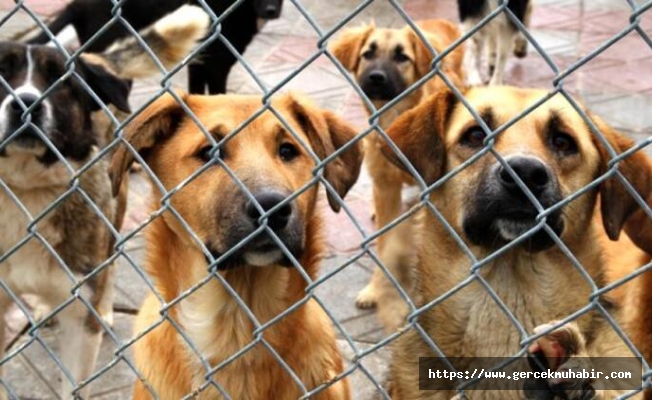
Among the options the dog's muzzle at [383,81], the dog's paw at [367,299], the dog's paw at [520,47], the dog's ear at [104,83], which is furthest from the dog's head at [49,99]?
the dog's paw at [520,47]

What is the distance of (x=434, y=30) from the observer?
19.9 feet

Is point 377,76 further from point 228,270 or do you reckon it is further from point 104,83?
point 228,270

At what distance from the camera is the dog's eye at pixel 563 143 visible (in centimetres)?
300

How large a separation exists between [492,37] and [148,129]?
4.94 m

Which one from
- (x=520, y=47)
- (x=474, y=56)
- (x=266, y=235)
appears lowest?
(x=520, y=47)

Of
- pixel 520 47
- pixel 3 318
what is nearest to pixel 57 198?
pixel 3 318

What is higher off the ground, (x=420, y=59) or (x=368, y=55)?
(x=368, y=55)

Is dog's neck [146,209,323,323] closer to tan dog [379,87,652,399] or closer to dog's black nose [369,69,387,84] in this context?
tan dog [379,87,652,399]

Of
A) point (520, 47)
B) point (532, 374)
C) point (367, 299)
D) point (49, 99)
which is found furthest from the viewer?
point (520, 47)

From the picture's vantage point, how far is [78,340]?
4035 millimetres

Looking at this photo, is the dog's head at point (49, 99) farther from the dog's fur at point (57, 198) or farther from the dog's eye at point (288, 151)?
the dog's eye at point (288, 151)

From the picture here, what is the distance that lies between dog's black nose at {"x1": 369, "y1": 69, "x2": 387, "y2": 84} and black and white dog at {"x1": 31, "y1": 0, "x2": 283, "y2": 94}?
939 millimetres

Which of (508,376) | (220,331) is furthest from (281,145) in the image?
(508,376)

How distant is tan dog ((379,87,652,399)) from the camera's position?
284cm
